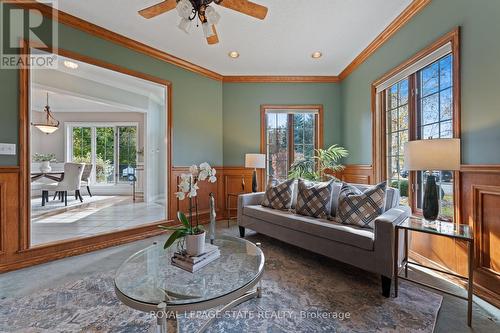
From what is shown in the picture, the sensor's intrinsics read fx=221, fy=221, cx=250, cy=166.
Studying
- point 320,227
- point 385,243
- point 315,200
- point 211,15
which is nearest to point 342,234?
point 320,227

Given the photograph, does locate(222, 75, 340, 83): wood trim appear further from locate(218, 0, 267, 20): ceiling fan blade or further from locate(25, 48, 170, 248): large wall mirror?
locate(218, 0, 267, 20): ceiling fan blade

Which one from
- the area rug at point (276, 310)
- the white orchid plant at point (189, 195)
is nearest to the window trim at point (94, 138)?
the area rug at point (276, 310)

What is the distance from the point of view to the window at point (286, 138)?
14.5 ft

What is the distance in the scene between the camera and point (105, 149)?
6.98m

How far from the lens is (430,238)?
2305 millimetres

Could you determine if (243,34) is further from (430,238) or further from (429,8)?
(430,238)

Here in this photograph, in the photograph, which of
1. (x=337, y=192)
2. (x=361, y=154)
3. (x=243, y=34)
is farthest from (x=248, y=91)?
(x=337, y=192)

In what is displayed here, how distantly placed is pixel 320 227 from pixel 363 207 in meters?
0.47

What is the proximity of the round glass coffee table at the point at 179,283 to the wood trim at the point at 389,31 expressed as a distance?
116 inches

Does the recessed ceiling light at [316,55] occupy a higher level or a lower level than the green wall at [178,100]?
higher

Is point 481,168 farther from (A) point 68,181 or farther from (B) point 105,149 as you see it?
(B) point 105,149

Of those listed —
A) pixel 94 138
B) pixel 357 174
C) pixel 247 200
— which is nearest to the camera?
pixel 247 200

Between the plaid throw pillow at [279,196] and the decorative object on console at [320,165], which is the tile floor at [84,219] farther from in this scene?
the decorative object on console at [320,165]

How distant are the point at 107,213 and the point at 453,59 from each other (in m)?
5.49
